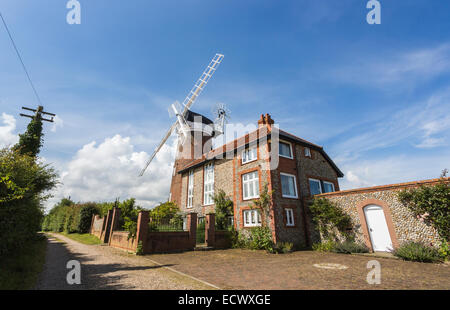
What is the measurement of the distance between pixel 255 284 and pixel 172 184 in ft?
78.9

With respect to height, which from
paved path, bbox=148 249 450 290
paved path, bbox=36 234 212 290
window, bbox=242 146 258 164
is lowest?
paved path, bbox=148 249 450 290

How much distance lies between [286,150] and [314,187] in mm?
4292

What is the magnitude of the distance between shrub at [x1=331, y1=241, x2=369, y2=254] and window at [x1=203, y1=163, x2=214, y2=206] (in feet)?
36.4

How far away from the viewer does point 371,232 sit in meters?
13.1

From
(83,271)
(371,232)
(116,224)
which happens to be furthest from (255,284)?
(116,224)

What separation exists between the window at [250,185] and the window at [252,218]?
3.82ft

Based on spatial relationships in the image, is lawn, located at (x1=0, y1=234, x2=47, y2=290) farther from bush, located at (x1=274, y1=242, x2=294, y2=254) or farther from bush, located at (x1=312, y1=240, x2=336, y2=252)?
bush, located at (x1=312, y1=240, x2=336, y2=252)

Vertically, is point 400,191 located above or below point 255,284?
above

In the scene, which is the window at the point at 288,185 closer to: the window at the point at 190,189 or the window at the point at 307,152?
the window at the point at 307,152

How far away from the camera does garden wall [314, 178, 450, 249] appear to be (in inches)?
433

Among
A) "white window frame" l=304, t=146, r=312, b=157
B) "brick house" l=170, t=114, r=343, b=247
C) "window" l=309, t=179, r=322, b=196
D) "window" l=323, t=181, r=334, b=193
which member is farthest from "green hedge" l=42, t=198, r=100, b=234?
"window" l=323, t=181, r=334, b=193

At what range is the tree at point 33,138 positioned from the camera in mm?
15719
